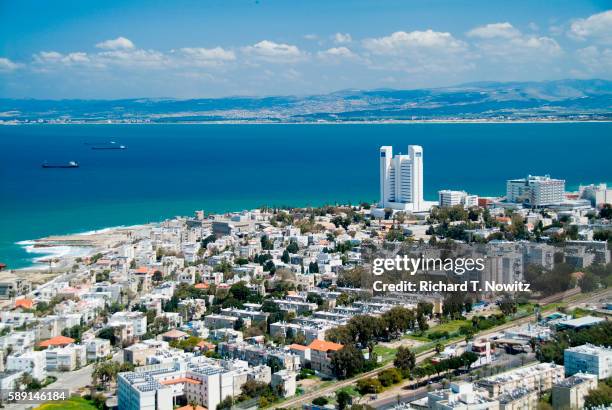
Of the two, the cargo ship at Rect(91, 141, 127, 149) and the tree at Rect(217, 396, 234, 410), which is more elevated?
the tree at Rect(217, 396, 234, 410)

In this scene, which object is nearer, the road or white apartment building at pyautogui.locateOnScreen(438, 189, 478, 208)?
the road

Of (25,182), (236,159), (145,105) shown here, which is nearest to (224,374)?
(25,182)

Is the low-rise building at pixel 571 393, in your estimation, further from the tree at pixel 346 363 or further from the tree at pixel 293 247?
the tree at pixel 293 247

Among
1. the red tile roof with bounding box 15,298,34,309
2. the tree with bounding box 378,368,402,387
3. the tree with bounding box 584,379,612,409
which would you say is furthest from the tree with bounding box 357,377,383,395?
the red tile roof with bounding box 15,298,34,309

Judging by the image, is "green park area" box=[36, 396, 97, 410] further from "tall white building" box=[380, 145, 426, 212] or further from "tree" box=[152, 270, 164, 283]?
"tall white building" box=[380, 145, 426, 212]

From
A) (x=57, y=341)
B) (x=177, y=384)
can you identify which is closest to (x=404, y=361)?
(x=177, y=384)

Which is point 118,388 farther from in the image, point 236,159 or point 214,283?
point 236,159
